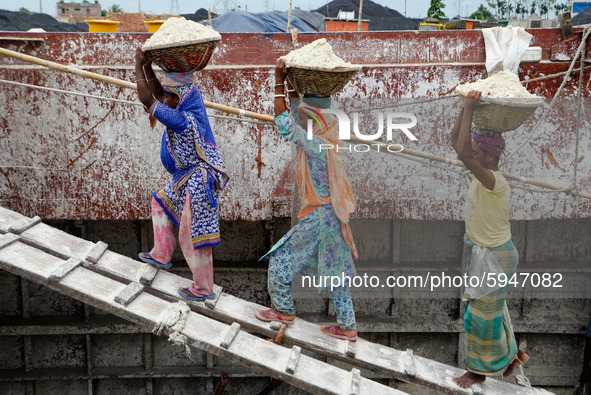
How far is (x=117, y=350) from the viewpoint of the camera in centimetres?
461

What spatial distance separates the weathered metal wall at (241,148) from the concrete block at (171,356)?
1.36m

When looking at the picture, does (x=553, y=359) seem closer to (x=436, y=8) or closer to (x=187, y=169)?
(x=187, y=169)

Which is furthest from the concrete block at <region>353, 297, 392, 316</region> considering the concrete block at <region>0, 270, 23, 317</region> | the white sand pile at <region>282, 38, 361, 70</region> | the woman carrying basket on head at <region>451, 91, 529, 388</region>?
the concrete block at <region>0, 270, 23, 317</region>

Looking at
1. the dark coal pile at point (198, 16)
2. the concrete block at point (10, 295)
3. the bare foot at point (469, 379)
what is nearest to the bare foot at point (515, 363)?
the bare foot at point (469, 379)

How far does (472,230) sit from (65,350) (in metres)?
3.52

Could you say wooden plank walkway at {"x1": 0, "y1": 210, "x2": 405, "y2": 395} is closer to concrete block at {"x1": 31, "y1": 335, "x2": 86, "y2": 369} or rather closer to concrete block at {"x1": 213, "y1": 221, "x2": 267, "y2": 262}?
concrete block at {"x1": 213, "y1": 221, "x2": 267, "y2": 262}

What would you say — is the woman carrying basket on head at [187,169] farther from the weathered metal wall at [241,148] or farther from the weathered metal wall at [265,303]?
the weathered metal wall at [265,303]

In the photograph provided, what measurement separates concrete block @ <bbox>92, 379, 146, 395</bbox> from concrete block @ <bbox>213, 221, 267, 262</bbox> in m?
1.32

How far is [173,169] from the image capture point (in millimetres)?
3035

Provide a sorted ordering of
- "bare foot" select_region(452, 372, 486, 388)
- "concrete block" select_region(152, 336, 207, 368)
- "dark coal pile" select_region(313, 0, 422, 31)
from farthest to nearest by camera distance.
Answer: "dark coal pile" select_region(313, 0, 422, 31) → "concrete block" select_region(152, 336, 207, 368) → "bare foot" select_region(452, 372, 486, 388)

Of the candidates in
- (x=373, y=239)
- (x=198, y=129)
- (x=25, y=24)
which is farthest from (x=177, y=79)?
(x=25, y=24)

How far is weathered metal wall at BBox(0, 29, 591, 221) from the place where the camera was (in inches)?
146

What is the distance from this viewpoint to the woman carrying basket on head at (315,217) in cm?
286

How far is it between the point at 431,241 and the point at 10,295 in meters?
3.53
